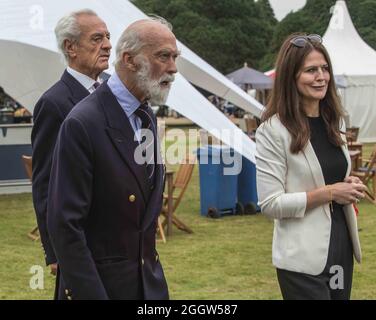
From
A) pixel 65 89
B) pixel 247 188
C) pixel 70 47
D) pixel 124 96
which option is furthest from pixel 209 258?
pixel 124 96

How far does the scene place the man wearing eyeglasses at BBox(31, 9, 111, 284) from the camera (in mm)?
3271

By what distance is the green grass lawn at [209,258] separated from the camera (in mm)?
6383

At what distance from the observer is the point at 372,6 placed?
54875 mm

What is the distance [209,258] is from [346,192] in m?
4.84

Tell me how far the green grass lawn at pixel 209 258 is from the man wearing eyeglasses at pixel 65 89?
3.08 meters

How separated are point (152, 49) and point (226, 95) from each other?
8.70 m

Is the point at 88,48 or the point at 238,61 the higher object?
the point at 238,61

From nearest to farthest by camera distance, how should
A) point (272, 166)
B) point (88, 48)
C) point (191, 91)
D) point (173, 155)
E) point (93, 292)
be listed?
point (93, 292) → point (272, 166) → point (88, 48) → point (191, 91) → point (173, 155)

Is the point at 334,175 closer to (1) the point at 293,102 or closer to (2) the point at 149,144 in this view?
(1) the point at 293,102

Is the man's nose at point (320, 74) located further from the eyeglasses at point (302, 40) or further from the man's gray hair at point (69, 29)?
the man's gray hair at point (69, 29)

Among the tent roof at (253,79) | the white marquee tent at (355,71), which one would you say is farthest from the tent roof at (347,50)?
the tent roof at (253,79)

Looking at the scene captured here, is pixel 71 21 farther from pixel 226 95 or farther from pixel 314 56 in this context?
pixel 226 95

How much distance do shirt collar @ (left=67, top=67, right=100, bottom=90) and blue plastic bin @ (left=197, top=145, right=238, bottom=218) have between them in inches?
260

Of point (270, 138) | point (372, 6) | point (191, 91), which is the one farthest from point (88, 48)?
point (372, 6)
